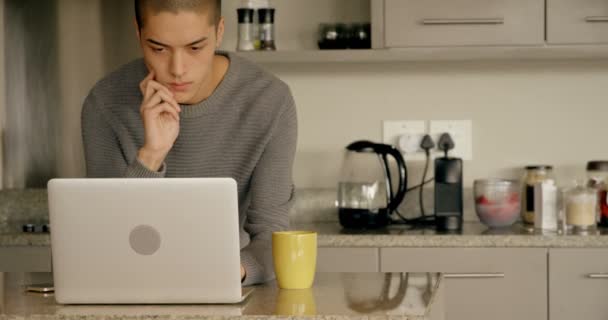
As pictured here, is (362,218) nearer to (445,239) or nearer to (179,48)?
(445,239)

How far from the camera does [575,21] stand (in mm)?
3160

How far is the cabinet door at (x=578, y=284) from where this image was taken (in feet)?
9.79

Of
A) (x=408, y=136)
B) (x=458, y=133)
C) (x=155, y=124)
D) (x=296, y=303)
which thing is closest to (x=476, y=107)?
(x=458, y=133)

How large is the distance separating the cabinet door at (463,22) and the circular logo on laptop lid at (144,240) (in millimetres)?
1712

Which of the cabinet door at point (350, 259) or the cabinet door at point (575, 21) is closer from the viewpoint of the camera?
the cabinet door at point (350, 259)

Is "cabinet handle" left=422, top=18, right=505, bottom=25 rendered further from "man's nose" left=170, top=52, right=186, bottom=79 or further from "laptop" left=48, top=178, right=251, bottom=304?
"laptop" left=48, top=178, right=251, bottom=304

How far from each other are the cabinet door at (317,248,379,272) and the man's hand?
3.54 ft

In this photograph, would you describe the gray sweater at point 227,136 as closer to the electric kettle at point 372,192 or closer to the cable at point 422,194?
the electric kettle at point 372,192

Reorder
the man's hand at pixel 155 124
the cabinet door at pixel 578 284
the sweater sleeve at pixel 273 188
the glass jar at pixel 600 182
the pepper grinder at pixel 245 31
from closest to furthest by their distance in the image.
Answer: the man's hand at pixel 155 124
the sweater sleeve at pixel 273 188
the cabinet door at pixel 578 284
the glass jar at pixel 600 182
the pepper grinder at pixel 245 31

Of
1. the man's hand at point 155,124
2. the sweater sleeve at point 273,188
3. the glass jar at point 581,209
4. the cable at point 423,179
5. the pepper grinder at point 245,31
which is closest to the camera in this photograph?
the man's hand at point 155,124

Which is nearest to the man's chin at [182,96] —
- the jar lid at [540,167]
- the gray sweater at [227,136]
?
Result: the gray sweater at [227,136]

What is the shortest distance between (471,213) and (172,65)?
5.53ft

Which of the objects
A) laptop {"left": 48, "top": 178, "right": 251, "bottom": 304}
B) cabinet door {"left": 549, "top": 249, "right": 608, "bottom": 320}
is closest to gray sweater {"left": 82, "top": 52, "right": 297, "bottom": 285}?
laptop {"left": 48, "top": 178, "right": 251, "bottom": 304}

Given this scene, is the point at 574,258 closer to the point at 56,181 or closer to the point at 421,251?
the point at 421,251
